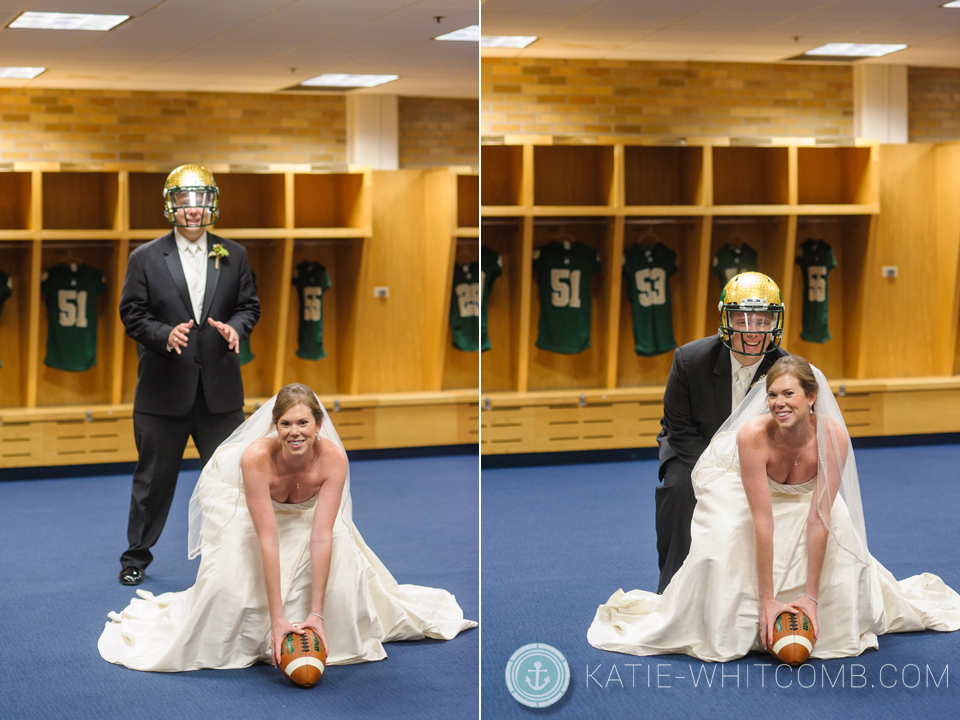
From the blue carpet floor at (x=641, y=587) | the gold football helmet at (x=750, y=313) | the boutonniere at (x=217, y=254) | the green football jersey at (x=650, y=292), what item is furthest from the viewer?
the green football jersey at (x=650, y=292)

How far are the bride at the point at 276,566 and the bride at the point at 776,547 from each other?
2.31 ft

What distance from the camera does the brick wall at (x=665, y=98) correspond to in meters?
5.98

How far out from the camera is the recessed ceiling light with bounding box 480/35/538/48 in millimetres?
5531

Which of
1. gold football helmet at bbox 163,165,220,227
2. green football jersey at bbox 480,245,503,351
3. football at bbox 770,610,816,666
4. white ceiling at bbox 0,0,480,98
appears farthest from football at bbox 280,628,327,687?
green football jersey at bbox 480,245,503,351

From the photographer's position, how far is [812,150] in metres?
6.48

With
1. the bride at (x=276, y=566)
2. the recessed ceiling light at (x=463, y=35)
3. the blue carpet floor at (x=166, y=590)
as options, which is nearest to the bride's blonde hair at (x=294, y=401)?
the bride at (x=276, y=566)

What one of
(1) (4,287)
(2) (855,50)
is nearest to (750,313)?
(2) (855,50)

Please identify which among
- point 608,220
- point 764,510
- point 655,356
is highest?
point 608,220

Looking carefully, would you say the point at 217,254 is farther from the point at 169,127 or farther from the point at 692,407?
the point at 169,127

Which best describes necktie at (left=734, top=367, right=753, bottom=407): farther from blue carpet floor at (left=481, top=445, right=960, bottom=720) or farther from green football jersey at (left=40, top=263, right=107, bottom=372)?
green football jersey at (left=40, top=263, right=107, bottom=372)

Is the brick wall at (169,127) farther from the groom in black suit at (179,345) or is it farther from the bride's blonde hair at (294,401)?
the bride's blonde hair at (294,401)

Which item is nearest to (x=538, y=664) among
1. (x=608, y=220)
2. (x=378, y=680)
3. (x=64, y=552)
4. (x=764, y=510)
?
(x=378, y=680)

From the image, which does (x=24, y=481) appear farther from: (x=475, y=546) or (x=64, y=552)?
(x=475, y=546)

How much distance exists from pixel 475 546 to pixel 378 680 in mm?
1495
